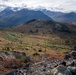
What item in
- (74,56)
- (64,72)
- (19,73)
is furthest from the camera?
(74,56)

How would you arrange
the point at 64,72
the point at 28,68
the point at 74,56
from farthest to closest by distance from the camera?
1. the point at 74,56
2. the point at 28,68
3. the point at 64,72

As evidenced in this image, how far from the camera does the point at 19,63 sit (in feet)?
208

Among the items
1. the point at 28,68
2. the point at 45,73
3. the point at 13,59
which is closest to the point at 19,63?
the point at 13,59

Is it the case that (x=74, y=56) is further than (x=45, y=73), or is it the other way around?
(x=74, y=56)

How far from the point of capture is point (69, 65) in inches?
2144

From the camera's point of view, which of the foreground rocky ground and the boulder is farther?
the foreground rocky ground

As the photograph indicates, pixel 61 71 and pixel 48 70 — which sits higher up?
pixel 61 71

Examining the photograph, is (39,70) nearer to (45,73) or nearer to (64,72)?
(45,73)

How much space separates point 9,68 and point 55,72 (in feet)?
46.8

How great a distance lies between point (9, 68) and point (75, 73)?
54.5ft

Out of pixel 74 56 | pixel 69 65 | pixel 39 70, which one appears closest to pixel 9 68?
pixel 39 70

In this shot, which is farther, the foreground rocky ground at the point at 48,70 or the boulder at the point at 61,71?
the foreground rocky ground at the point at 48,70

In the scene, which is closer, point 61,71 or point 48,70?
Result: point 61,71

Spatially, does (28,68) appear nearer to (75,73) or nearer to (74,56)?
(75,73)
